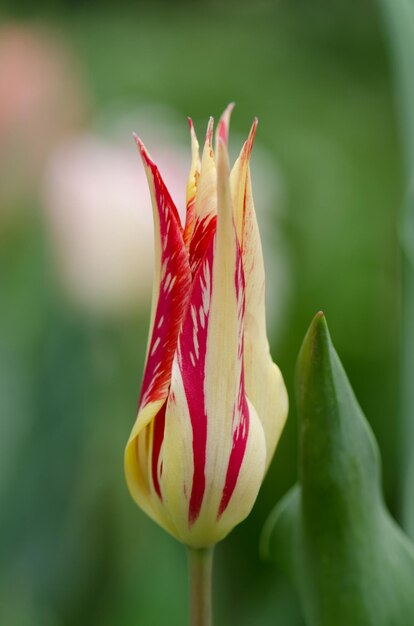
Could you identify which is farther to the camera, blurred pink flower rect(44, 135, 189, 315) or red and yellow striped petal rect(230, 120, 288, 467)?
blurred pink flower rect(44, 135, 189, 315)

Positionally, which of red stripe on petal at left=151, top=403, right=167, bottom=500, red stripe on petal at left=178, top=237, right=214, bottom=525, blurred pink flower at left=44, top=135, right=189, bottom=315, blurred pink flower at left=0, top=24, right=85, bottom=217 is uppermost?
blurred pink flower at left=0, top=24, right=85, bottom=217

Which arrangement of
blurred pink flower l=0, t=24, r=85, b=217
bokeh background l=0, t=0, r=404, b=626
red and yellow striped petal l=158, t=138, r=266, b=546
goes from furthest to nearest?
blurred pink flower l=0, t=24, r=85, b=217 → bokeh background l=0, t=0, r=404, b=626 → red and yellow striped petal l=158, t=138, r=266, b=546

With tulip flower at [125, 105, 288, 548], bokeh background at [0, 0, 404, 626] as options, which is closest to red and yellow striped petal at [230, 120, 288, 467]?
tulip flower at [125, 105, 288, 548]

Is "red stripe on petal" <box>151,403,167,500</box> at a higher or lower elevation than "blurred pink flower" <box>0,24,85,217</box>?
lower

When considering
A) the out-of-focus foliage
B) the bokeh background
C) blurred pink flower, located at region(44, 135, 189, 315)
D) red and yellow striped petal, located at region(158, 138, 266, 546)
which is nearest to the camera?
red and yellow striped petal, located at region(158, 138, 266, 546)

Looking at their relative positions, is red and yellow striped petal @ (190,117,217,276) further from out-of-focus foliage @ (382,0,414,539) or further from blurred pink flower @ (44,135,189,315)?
blurred pink flower @ (44,135,189,315)

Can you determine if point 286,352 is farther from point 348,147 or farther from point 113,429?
point 348,147

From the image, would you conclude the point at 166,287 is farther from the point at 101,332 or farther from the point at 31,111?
the point at 31,111

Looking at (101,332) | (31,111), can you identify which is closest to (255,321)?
(101,332)

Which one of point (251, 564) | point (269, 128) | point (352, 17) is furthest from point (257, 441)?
point (352, 17)

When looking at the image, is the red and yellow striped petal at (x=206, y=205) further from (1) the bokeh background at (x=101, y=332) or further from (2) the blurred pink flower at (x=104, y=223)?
(2) the blurred pink flower at (x=104, y=223)
